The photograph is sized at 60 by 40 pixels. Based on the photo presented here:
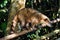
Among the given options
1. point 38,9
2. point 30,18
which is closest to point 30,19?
point 30,18

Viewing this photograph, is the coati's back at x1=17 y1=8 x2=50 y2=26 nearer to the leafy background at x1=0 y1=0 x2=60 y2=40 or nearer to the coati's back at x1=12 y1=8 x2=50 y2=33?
the coati's back at x1=12 y1=8 x2=50 y2=33

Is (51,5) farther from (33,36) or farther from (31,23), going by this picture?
(31,23)

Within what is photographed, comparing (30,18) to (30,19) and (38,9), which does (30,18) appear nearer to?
(30,19)

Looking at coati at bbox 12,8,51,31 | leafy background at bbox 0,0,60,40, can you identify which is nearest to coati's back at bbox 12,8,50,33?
coati at bbox 12,8,51,31

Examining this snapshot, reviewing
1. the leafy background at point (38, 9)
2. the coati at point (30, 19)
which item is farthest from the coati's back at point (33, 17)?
the leafy background at point (38, 9)

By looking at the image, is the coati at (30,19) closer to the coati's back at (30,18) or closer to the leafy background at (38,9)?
the coati's back at (30,18)

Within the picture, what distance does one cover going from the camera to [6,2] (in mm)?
3805

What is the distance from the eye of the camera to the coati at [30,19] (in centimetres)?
156

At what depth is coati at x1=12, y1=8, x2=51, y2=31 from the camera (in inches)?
61.4

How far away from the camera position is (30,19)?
1617 mm

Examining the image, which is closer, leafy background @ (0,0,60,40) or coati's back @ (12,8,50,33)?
coati's back @ (12,8,50,33)

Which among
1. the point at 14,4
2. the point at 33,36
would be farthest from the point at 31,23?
the point at 33,36

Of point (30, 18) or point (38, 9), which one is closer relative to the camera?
point (30, 18)

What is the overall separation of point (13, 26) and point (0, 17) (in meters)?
2.33
